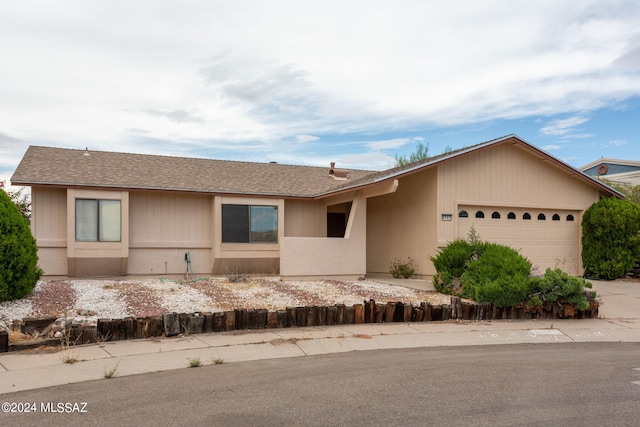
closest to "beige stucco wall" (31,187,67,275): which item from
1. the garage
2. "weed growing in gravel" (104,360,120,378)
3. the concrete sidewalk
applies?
the concrete sidewalk

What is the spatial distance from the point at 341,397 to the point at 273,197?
42.2 ft

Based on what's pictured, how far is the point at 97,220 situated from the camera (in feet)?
53.0

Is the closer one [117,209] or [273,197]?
[117,209]

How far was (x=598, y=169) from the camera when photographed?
38219mm

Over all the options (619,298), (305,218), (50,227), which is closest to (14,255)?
(50,227)

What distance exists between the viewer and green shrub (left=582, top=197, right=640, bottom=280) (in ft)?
56.6

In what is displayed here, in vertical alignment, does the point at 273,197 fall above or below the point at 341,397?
above

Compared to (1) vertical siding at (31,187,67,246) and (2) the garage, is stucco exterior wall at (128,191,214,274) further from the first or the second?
(2) the garage

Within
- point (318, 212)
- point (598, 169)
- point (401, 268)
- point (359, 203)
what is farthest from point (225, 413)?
point (598, 169)

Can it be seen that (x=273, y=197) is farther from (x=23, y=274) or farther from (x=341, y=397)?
(x=341, y=397)

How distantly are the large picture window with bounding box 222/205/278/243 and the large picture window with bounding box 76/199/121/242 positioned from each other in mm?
3317

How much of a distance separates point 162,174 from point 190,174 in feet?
3.28

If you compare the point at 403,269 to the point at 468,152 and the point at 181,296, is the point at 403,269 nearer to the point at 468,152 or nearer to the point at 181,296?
the point at 468,152

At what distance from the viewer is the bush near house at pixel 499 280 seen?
36.9 ft
